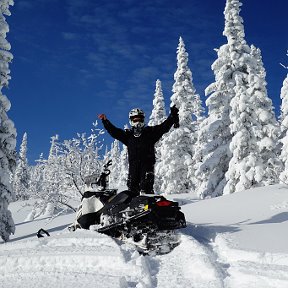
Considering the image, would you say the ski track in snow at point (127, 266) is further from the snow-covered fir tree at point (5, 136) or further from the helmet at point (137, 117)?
the snow-covered fir tree at point (5, 136)

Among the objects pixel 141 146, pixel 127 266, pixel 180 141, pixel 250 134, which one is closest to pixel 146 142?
pixel 141 146

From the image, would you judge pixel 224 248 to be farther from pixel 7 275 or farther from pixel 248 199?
pixel 248 199

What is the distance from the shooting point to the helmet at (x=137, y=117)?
7645 mm

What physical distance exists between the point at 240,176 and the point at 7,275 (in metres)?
20.6

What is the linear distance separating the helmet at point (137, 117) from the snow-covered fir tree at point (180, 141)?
28.7 meters

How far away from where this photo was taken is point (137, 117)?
7648mm

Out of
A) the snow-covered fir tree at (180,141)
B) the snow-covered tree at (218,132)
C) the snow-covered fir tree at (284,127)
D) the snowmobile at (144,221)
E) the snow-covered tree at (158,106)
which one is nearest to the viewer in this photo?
the snowmobile at (144,221)

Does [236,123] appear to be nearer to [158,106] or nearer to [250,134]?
[250,134]

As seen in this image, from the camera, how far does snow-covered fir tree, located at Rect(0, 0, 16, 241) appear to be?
19266mm

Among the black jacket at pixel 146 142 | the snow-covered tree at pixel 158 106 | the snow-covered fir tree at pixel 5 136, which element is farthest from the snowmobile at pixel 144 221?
the snow-covered tree at pixel 158 106

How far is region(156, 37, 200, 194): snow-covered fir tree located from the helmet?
94.1 feet

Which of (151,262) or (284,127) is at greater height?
(284,127)

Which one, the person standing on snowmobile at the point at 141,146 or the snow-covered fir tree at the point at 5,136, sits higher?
the snow-covered fir tree at the point at 5,136

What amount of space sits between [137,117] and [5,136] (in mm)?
13440
